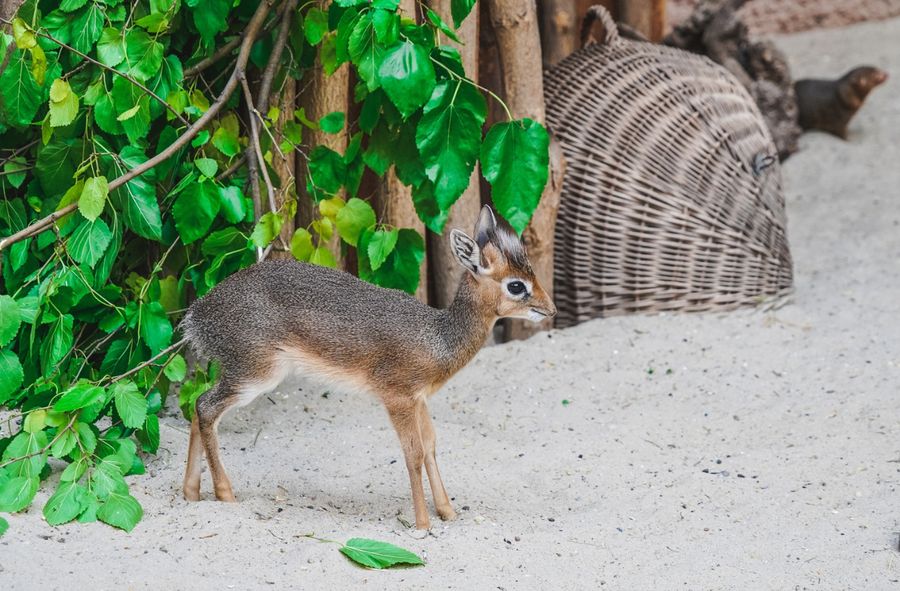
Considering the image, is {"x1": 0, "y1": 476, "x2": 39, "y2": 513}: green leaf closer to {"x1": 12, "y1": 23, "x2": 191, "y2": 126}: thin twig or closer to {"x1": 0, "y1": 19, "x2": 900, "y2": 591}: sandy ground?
{"x1": 0, "y1": 19, "x2": 900, "y2": 591}: sandy ground

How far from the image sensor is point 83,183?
A: 4.06m

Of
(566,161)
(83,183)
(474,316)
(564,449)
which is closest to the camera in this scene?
(474,316)

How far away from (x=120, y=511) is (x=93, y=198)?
1066mm

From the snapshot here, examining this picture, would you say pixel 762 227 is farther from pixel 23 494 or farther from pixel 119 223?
pixel 23 494

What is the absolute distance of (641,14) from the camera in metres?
7.13

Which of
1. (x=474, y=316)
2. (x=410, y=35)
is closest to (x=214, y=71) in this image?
(x=410, y=35)

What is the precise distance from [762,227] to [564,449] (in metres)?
2.06

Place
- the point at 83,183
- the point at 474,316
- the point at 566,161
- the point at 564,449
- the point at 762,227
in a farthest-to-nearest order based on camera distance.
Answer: the point at 762,227
the point at 566,161
the point at 564,449
the point at 83,183
the point at 474,316

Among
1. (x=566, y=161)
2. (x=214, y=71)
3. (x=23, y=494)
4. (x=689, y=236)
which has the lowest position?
(x=23, y=494)

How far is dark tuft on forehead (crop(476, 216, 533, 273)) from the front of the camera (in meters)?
3.74

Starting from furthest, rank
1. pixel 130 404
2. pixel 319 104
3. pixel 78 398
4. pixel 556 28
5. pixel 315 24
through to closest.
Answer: pixel 556 28, pixel 319 104, pixel 315 24, pixel 130 404, pixel 78 398

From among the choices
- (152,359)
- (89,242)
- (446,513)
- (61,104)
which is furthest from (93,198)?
(446,513)

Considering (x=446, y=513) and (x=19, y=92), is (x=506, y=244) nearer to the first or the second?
(x=446, y=513)

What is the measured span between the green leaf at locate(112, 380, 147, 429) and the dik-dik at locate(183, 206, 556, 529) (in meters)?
0.19
